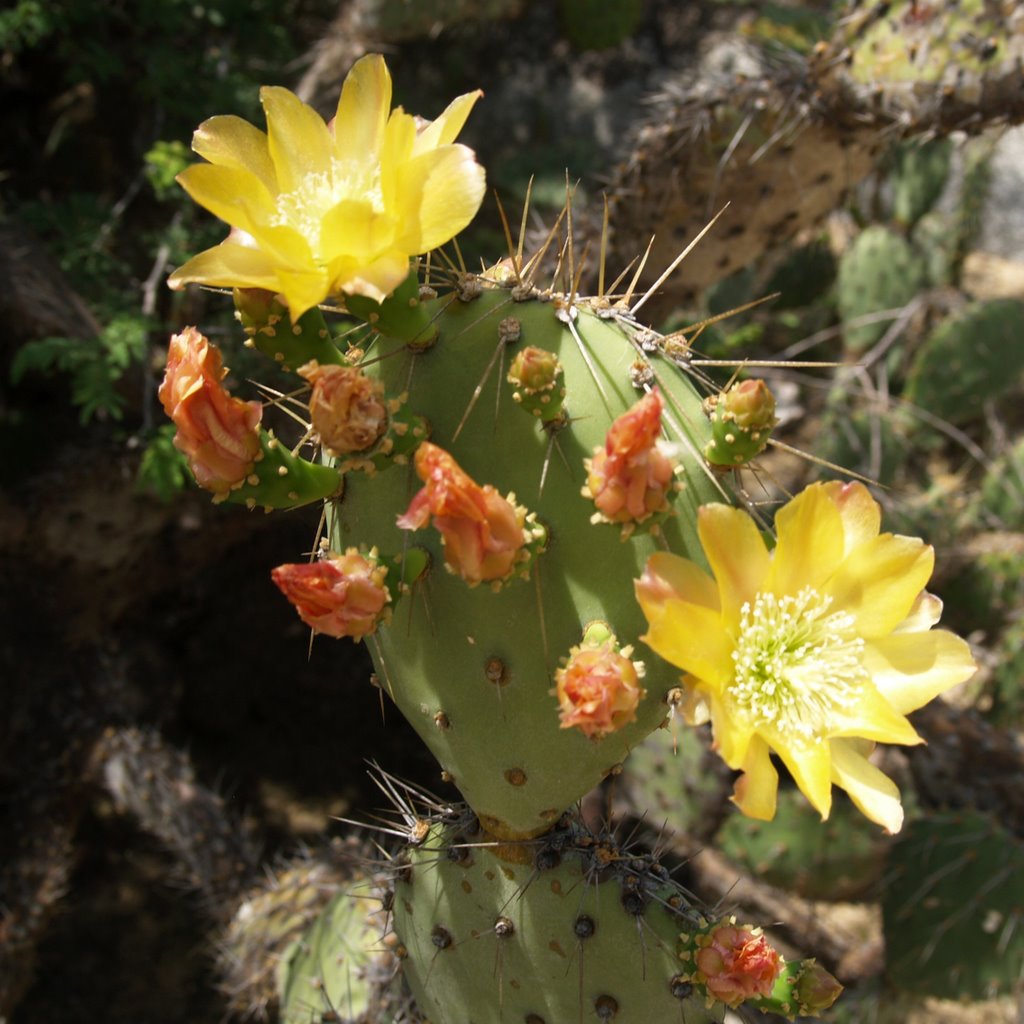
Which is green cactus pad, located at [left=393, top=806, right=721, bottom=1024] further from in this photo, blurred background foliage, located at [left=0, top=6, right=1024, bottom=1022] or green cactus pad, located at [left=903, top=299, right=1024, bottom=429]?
green cactus pad, located at [left=903, top=299, right=1024, bottom=429]

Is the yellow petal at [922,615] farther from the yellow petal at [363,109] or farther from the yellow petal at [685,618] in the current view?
the yellow petal at [363,109]

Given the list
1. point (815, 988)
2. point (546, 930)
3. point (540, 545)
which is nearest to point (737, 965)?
point (815, 988)

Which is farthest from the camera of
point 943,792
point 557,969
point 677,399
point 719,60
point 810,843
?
point 719,60

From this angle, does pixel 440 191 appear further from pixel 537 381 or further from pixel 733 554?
pixel 733 554

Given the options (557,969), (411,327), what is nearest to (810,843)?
(557,969)

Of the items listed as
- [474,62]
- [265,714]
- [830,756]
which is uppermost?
[830,756]

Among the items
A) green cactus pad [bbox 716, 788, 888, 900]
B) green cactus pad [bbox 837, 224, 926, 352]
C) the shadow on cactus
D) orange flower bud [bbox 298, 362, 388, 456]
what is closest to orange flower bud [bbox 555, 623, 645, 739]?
the shadow on cactus

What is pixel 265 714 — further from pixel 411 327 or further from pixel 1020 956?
pixel 411 327
